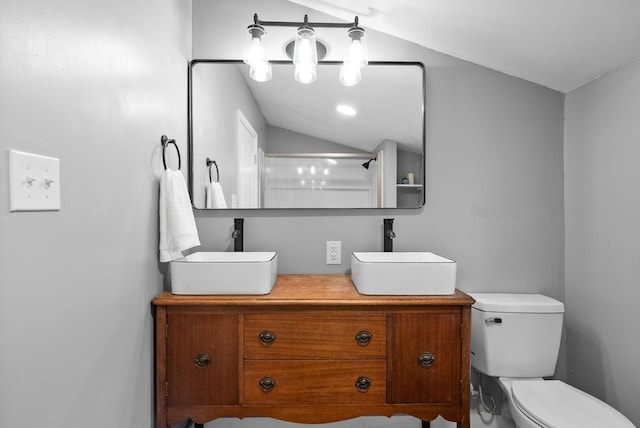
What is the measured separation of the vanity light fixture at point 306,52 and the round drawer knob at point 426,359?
1318 millimetres

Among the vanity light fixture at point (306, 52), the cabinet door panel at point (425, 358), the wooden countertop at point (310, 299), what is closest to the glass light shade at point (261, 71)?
the vanity light fixture at point (306, 52)

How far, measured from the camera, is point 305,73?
5.67ft

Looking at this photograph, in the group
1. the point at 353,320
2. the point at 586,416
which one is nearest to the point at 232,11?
the point at 353,320

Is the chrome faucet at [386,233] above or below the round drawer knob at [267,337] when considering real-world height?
above

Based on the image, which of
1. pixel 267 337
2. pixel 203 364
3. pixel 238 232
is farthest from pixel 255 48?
pixel 203 364

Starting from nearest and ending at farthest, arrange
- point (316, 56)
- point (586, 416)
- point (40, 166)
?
1. point (40, 166)
2. point (586, 416)
3. point (316, 56)

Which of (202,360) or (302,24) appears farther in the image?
(302,24)

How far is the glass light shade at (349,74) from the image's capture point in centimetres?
173

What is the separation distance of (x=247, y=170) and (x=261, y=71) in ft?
1.65

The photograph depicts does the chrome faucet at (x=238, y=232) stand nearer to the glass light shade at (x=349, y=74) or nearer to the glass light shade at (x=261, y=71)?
the glass light shade at (x=261, y=71)

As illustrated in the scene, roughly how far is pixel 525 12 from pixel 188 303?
1799 mm

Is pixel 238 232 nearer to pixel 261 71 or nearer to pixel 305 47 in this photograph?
pixel 261 71

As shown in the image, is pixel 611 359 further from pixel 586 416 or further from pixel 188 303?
pixel 188 303

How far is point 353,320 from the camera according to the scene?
1374 millimetres
